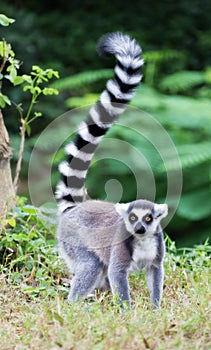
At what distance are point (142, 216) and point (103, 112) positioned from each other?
891mm

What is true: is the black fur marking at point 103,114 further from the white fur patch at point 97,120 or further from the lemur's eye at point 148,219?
the lemur's eye at point 148,219

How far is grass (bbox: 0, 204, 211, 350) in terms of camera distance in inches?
129

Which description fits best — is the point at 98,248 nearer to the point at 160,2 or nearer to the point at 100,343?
the point at 100,343

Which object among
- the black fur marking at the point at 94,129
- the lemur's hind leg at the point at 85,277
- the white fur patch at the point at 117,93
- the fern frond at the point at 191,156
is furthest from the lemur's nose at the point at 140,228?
the fern frond at the point at 191,156

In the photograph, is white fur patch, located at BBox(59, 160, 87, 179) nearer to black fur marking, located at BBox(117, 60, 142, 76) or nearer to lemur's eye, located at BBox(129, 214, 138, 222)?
lemur's eye, located at BBox(129, 214, 138, 222)

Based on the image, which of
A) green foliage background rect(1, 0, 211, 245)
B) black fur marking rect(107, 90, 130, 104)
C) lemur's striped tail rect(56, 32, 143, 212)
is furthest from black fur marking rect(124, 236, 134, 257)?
green foliage background rect(1, 0, 211, 245)

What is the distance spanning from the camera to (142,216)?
14.4 feet

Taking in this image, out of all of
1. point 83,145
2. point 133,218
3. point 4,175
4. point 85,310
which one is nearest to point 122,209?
point 133,218

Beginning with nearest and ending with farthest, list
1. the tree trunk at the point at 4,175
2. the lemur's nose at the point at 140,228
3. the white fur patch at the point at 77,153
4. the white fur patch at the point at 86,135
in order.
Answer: the lemur's nose at the point at 140,228 < the white fur patch at the point at 86,135 < the white fur patch at the point at 77,153 < the tree trunk at the point at 4,175

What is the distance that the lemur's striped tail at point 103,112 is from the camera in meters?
4.61

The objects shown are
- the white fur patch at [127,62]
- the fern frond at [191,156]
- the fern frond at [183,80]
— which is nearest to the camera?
the white fur patch at [127,62]

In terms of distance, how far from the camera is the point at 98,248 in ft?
15.2

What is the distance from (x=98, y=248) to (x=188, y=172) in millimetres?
4058

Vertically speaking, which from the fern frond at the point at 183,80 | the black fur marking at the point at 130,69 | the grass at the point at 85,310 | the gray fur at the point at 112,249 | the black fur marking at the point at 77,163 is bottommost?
the grass at the point at 85,310
